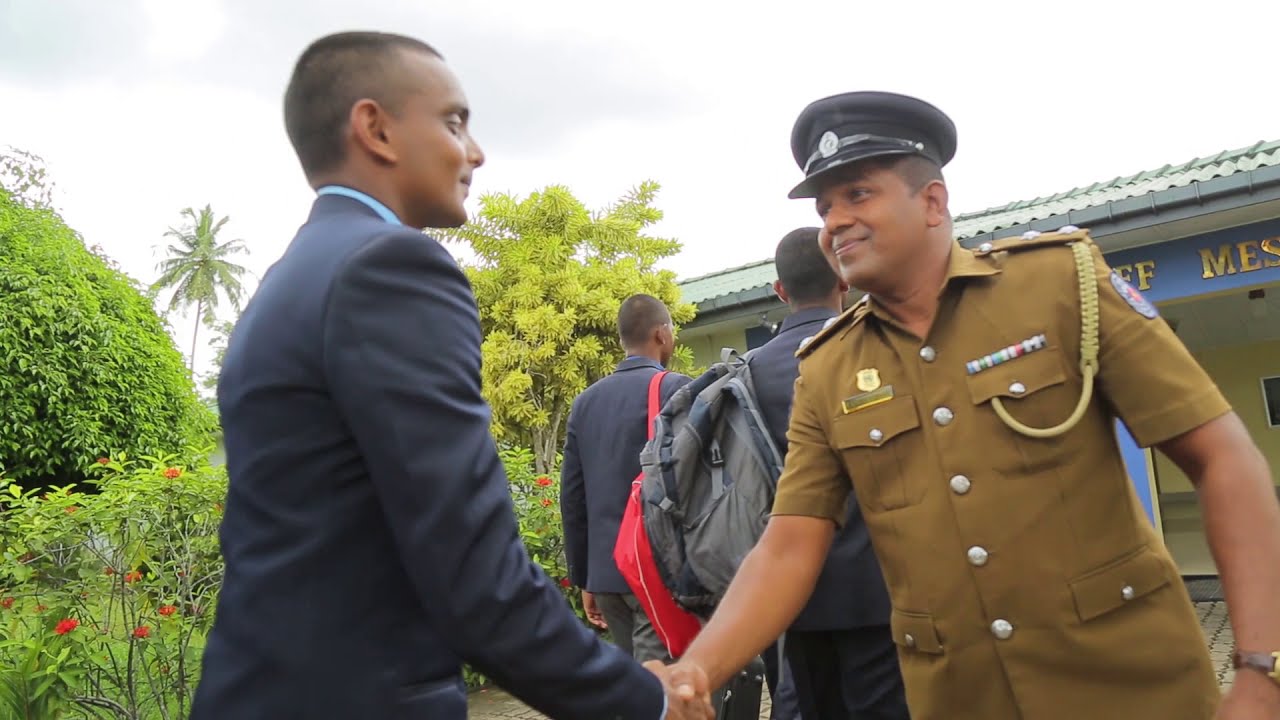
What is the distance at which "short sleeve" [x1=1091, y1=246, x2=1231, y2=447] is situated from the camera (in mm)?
1729

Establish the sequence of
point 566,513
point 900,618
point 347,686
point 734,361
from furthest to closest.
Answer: point 566,513
point 734,361
point 900,618
point 347,686

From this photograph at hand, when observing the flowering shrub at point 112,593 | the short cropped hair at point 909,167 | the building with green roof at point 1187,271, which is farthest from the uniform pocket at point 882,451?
the building with green roof at point 1187,271

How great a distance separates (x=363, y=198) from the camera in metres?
1.68

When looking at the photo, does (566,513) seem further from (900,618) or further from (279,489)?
(279,489)

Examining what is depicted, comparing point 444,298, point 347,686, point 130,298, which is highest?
point 130,298

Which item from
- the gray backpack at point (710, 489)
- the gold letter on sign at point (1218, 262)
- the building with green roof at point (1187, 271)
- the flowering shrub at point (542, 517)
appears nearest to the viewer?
the gray backpack at point (710, 489)

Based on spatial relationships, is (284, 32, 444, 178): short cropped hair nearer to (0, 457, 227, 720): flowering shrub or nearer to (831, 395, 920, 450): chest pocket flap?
(831, 395, 920, 450): chest pocket flap

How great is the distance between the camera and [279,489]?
1.44 meters

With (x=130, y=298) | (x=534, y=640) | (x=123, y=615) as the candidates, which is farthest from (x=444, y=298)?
(x=130, y=298)

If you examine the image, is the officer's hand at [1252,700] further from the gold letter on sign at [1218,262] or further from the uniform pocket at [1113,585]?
the gold letter on sign at [1218,262]

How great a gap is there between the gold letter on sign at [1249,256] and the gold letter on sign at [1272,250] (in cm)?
7

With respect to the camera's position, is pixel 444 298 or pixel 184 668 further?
pixel 184 668

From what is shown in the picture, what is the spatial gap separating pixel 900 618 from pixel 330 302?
134 centimetres

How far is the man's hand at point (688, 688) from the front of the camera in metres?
1.87
